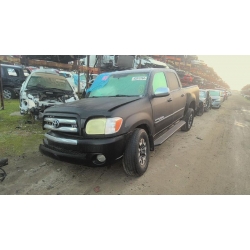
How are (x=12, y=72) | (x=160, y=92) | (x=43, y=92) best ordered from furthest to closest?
1. (x=12, y=72)
2. (x=43, y=92)
3. (x=160, y=92)

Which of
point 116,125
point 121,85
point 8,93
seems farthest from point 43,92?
point 8,93

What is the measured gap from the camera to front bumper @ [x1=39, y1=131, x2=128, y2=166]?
2.40 metres

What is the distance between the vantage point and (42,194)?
8.23 ft

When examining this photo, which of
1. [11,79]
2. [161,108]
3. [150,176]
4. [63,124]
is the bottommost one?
[150,176]

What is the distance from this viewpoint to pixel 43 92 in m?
5.79

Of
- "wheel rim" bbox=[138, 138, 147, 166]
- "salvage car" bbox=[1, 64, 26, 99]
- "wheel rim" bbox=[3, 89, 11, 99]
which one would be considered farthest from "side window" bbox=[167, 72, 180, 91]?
"wheel rim" bbox=[3, 89, 11, 99]

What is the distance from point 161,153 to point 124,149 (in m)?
1.58

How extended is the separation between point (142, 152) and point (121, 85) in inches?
58.1

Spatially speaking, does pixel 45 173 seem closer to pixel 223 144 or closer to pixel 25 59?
pixel 223 144

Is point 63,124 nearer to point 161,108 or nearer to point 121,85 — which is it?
point 121,85

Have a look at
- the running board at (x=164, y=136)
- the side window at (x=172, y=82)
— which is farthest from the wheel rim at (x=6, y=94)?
the running board at (x=164, y=136)

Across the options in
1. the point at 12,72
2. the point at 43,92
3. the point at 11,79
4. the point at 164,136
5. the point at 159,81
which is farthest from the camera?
the point at 12,72

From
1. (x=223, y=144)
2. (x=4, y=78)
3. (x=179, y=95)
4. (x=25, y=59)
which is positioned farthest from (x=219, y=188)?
(x=4, y=78)

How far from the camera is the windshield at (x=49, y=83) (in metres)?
6.12
